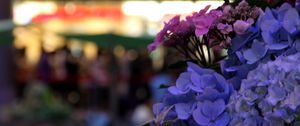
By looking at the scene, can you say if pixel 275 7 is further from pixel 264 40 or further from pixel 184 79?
pixel 184 79

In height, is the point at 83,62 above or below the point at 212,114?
below

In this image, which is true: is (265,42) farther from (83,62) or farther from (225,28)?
(83,62)

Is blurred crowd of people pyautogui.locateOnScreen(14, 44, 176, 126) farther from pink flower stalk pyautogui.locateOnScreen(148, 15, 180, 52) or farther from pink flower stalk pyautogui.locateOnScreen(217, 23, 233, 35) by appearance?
pink flower stalk pyautogui.locateOnScreen(217, 23, 233, 35)

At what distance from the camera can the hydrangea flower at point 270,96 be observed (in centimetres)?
128

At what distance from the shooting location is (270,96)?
4.25 feet

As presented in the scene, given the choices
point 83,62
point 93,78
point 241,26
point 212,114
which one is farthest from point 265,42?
point 83,62

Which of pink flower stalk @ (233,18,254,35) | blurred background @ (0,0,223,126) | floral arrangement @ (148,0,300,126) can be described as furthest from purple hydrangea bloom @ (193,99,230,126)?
blurred background @ (0,0,223,126)

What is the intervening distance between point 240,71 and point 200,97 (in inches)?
3.8

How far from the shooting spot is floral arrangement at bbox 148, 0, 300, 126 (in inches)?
51.3

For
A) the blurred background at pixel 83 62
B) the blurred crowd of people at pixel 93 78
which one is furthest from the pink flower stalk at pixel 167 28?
the blurred crowd of people at pixel 93 78

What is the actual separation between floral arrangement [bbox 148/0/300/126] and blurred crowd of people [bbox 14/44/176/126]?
11.2 m

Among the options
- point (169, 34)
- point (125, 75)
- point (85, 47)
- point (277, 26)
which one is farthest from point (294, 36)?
point (85, 47)

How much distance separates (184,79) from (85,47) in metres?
16.0

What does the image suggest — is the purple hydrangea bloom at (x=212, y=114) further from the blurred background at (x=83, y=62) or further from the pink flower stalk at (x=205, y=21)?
the blurred background at (x=83, y=62)
